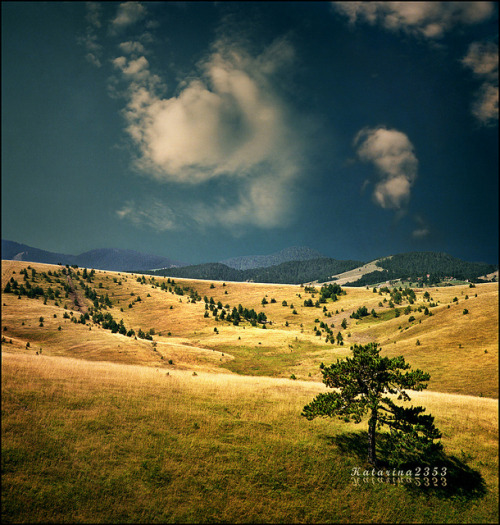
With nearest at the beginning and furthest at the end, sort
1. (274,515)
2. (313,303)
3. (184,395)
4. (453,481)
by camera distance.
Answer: (274,515), (453,481), (184,395), (313,303)

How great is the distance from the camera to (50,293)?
144375mm

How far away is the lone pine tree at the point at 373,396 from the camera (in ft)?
61.1

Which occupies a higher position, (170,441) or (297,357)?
(170,441)

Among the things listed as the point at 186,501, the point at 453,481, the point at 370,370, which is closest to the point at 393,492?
the point at 453,481

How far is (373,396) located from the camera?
18.7 meters

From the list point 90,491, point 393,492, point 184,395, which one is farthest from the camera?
point 184,395

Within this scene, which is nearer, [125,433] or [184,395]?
[125,433]

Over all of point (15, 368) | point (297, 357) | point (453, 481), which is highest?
point (15, 368)

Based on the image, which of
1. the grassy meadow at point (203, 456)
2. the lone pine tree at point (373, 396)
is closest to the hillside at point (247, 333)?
the lone pine tree at point (373, 396)

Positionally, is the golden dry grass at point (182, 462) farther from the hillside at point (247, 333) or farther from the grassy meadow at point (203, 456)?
the hillside at point (247, 333)

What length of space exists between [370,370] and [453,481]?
8293 millimetres

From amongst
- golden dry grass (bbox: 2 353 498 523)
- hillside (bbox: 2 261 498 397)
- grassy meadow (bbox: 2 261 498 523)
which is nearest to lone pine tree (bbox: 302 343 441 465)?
grassy meadow (bbox: 2 261 498 523)

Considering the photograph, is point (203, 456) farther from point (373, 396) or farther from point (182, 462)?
point (373, 396)

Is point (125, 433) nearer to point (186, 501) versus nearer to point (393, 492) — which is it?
point (186, 501)
